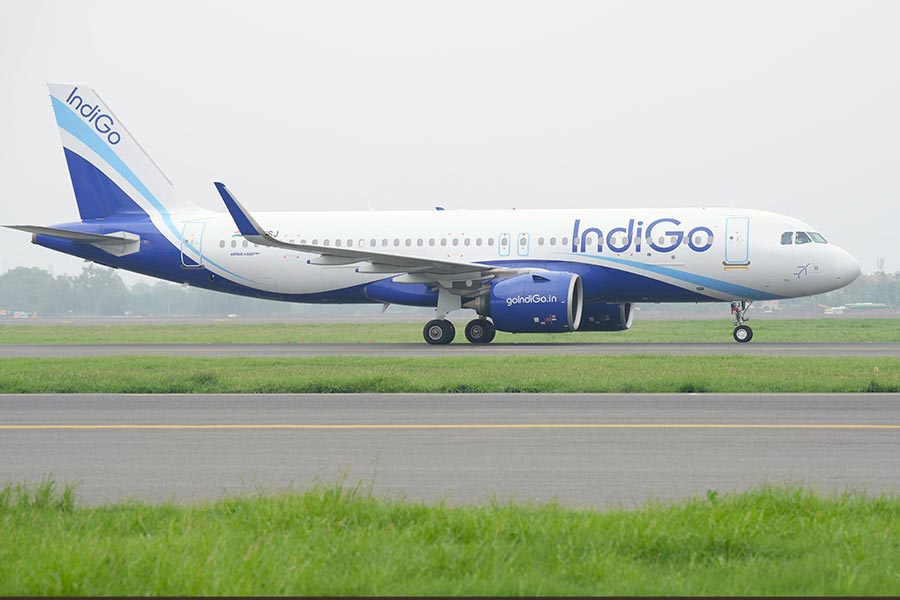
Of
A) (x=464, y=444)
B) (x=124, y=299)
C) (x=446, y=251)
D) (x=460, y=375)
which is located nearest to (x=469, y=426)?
(x=464, y=444)

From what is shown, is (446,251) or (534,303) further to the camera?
(446,251)

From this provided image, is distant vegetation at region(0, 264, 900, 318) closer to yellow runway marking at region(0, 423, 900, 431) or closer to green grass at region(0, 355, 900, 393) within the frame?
green grass at region(0, 355, 900, 393)

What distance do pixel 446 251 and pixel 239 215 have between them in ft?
18.4

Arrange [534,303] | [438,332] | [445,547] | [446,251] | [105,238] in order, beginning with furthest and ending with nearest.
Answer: [105,238] < [446,251] < [438,332] < [534,303] < [445,547]

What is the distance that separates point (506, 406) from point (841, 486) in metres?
5.84

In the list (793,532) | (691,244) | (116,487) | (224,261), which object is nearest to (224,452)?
(116,487)

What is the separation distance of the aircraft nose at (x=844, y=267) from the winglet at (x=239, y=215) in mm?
14052

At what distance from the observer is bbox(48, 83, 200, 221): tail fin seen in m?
33.1

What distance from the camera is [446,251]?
30203 millimetres

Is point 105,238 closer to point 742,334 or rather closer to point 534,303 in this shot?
point 534,303

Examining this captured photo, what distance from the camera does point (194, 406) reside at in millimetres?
13711

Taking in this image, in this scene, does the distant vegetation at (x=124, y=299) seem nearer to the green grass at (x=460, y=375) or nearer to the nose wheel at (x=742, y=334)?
the nose wheel at (x=742, y=334)

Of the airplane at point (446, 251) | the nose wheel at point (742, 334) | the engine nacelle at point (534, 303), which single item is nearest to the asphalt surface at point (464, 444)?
the engine nacelle at point (534, 303)

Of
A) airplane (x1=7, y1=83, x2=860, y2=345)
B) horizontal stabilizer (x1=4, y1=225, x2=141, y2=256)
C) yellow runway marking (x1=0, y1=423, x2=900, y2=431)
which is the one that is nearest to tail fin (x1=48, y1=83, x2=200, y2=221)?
airplane (x1=7, y1=83, x2=860, y2=345)
